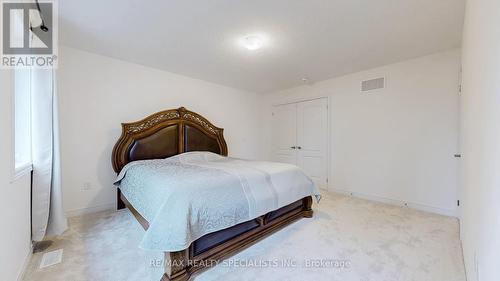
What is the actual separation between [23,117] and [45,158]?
411mm

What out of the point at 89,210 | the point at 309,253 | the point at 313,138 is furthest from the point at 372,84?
the point at 89,210

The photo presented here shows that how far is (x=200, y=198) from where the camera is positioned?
1654 mm

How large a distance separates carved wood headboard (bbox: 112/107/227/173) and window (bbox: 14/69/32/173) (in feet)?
3.64

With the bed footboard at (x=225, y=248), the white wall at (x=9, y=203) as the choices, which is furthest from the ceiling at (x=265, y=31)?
the bed footboard at (x=225, y=248)

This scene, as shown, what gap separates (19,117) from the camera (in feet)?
5.99

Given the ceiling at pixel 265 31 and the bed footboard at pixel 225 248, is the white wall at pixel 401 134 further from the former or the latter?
the bed footboard at pixel 225 248

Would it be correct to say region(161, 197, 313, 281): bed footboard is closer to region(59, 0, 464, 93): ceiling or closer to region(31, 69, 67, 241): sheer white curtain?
region(31, 69, 67, 241): sheer white curtain

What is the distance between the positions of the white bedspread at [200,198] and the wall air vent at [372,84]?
2200mm

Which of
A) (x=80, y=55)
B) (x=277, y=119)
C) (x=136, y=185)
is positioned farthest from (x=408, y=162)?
(x=80, y=55)

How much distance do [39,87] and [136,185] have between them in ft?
4.21

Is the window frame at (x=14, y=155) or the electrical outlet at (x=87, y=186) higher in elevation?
the window frame at (x=14, y=155)

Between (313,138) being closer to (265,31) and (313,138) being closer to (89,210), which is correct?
(265,31)

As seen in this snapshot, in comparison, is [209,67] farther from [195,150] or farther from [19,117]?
[19,117]

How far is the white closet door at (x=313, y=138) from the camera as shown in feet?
13.8
